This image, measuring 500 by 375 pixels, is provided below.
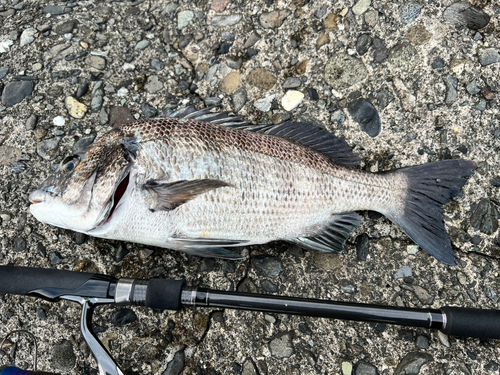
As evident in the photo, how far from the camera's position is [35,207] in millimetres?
2070

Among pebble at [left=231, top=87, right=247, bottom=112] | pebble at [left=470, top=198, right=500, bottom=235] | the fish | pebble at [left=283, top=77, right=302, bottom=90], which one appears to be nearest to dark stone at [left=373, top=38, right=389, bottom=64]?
pebble at [left=283, top=77, right=302, bottom=90]

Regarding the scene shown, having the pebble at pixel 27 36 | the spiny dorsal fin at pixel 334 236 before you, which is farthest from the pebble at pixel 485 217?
the pebble at pixel 27 36

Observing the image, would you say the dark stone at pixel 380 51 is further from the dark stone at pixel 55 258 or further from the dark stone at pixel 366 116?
the dark stone at pixel 55 258

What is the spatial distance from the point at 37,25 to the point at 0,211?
1.56 metres

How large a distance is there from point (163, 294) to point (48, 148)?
59.3 inches

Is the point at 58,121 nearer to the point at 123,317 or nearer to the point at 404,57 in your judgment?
the point at 123,317

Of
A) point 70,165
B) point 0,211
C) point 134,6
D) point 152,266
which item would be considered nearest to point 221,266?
point 152,266

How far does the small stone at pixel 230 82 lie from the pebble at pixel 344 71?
25.9 inches

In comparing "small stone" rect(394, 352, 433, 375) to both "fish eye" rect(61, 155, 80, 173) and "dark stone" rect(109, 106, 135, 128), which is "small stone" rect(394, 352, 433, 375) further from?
"dark stone" rect(109, 106, 135, 128)

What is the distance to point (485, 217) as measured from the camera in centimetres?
230

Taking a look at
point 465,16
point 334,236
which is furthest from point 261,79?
point 465,16

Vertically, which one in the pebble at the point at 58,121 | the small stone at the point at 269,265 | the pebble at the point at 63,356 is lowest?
the pebble at the point at 63,356

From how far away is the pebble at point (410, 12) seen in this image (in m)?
2.62

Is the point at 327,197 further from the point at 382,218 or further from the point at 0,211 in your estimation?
the point at 0,211
